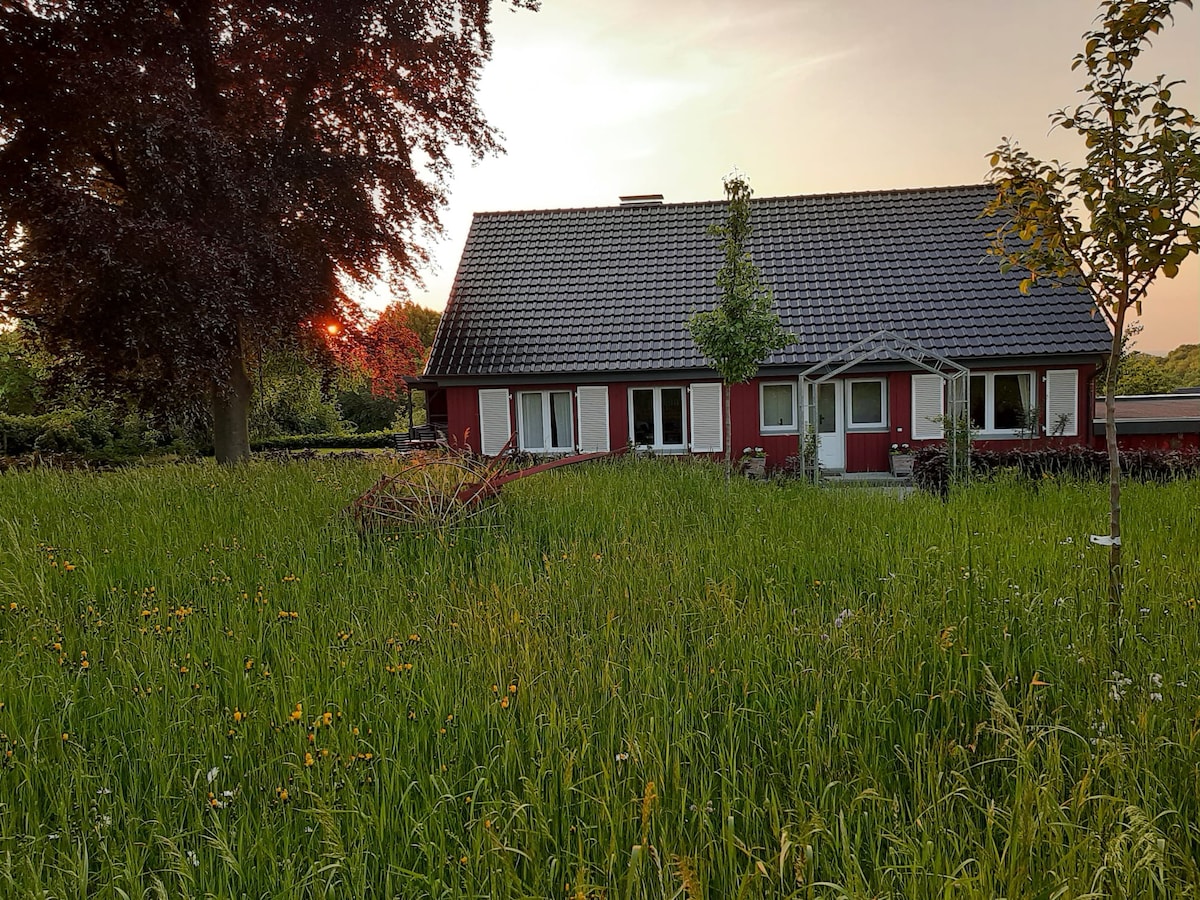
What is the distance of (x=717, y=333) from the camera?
1248 cm

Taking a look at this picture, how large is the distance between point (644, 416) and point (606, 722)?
14764mm

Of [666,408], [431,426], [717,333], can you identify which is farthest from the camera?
[431,426]

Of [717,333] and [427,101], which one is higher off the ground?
[427,101]

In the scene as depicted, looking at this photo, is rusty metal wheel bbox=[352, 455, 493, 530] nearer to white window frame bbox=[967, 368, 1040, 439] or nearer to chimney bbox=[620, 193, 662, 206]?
white window frame bbox=[967, 368, 1040, 439]

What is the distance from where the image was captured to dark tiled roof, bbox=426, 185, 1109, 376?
16984mm

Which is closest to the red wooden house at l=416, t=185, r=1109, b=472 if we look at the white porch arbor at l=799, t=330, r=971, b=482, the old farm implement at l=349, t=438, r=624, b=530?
the white porch arbor at l=799, t=330, r=971, b=482

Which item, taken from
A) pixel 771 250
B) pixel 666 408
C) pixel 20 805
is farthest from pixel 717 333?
pixel 20 805

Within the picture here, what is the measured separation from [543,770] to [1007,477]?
30.2ft

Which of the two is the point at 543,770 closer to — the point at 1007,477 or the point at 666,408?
the point at 1007,477

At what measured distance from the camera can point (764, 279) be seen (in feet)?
63.3

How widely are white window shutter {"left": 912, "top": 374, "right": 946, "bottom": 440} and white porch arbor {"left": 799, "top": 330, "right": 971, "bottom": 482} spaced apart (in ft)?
0.66

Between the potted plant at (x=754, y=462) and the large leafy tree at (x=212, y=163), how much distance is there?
29.7 ft

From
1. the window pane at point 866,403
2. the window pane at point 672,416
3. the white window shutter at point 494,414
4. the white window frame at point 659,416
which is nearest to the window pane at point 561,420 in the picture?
the white window shutter at point 494,414

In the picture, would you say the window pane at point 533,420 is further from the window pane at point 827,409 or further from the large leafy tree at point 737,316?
the window pane at point 827,409
